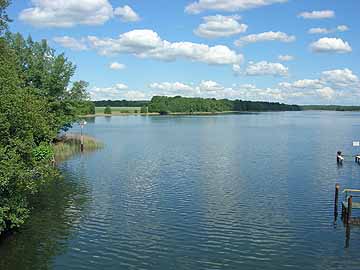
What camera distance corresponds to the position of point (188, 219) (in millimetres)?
25750

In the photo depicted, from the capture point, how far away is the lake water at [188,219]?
65.2 feet

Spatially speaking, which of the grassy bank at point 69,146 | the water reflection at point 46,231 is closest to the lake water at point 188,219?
the water reflection at point 46,231

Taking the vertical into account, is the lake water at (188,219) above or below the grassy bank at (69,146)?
below

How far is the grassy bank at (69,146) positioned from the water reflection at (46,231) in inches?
748

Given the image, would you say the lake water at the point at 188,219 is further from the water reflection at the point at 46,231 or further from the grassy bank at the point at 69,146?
the grassy bank at the point at 69,146

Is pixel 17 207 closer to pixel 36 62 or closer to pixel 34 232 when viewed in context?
pixel 34 232

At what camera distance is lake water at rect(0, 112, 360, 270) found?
19.9 meters

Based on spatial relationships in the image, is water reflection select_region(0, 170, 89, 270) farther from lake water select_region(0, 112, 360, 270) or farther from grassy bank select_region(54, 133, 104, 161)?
grassy bank select_region(54, 133, 104, 161)

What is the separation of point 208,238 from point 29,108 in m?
11.1

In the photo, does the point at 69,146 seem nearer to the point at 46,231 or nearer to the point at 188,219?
the point at 46,231

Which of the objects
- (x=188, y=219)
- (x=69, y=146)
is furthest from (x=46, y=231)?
(x=69, y=146)

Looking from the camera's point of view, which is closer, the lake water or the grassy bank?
the lake water

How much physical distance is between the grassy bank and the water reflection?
62.4 feet

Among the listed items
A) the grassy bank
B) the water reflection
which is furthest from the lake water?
the grassy bank
